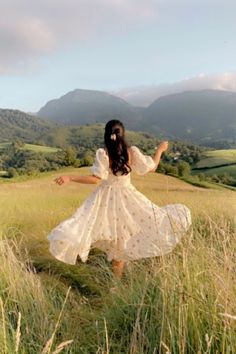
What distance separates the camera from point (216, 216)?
870cm

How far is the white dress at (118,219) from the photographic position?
6406mm

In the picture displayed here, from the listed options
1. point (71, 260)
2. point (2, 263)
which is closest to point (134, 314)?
point (2, 263)

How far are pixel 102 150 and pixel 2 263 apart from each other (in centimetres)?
211

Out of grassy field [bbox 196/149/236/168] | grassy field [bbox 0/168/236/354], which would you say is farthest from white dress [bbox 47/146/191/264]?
grassy field [bbox 196/149/236/168]

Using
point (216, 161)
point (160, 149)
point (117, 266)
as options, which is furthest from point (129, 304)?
point (216, 161)

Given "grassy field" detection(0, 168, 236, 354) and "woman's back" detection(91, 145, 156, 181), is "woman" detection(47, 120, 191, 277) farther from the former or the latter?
"grassy field" detection(0, 168, 236, 354)

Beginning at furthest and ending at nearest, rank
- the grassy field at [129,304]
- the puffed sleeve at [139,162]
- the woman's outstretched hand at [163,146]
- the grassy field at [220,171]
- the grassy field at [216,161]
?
1. the grassy field at [216,161]
2. the grassy field at [220,171]
3. the woman's outstretched hand at [163,146]
4. the puffed sleeve at [139,162]
5. the grassy field at [129,304]

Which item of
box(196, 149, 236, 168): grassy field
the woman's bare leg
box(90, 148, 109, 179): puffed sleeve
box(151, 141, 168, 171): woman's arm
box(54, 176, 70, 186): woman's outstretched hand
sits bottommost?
box(196, 149, 236, 168): grassy field

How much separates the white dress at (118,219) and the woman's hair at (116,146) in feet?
0.31

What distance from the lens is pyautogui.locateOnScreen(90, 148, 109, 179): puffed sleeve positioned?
6.50 meters

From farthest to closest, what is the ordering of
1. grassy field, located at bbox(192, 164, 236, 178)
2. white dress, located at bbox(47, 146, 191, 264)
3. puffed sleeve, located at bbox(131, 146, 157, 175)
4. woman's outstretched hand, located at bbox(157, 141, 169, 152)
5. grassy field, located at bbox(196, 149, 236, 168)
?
grassy field, located at bbox(196, 149, 236, 168) < grassy field, located at bbox(192, 164, 236, 178) < woman's outstretched hand, located at bbox(157, 141, 169, 152) < puffed sleeve, located at bbox(131, 146, 157, 175) < white dress, located at bbox(47, 146, 191, 264)

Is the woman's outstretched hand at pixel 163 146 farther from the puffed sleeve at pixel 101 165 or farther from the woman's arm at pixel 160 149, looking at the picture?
the puffed sleeve at pixel 101 165

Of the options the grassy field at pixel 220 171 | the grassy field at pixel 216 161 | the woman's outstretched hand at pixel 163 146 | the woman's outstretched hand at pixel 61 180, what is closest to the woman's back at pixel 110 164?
the woman's outstretched hand at pixel 163 146

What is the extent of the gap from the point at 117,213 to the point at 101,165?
710 millimetres
